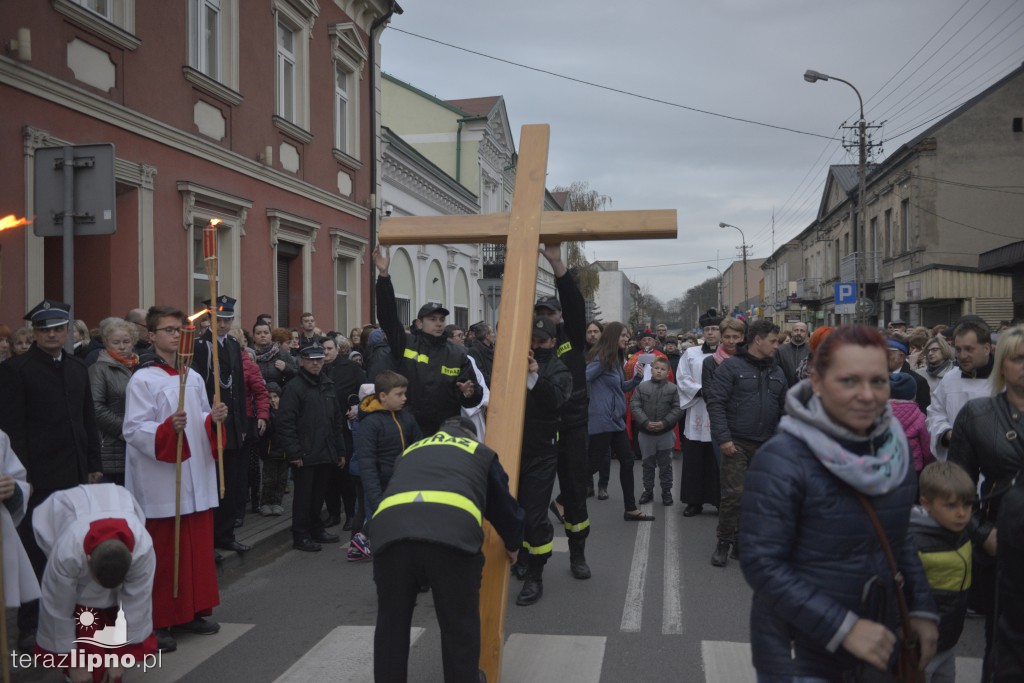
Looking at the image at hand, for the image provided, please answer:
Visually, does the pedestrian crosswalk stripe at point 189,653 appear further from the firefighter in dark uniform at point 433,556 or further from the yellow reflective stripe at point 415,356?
the yellow reflective stripe at point 415,356

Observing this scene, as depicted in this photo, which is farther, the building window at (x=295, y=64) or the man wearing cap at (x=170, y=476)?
the building window at (x=295, y=64)

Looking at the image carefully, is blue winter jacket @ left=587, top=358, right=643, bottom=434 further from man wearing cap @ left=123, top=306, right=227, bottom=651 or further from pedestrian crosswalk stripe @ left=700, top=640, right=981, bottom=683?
man wearing cap @ left=123, top=306, right=227, bottom=651

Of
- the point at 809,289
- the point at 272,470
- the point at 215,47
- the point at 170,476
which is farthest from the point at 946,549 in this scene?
the point at 809,289

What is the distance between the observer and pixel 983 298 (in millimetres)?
31906

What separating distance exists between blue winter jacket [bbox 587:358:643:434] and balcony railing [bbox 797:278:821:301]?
54876mm

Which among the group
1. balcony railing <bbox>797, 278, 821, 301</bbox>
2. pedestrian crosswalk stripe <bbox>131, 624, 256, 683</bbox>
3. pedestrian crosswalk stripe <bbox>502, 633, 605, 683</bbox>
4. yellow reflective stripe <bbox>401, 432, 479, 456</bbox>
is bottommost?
pedestrian crosswalk stripe <bbox>131, 624, 256, 683</bbox>

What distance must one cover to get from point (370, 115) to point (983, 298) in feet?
83.1

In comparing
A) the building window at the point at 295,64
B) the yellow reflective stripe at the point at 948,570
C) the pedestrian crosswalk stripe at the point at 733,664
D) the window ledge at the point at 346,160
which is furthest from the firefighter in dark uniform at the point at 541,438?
the window ledge at the point at 346,160

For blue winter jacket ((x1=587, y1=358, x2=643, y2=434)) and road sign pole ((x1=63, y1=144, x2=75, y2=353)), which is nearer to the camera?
road sign pole ((x1=63, y1=144, x2=75, y2=353))

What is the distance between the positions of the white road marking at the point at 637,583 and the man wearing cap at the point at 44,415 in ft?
12.1

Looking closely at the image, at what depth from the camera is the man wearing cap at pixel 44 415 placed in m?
5.08

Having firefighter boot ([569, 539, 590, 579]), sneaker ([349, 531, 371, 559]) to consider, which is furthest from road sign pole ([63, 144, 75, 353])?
firefighter boot ([569, 539, 590, 579])

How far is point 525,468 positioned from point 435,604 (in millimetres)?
2209

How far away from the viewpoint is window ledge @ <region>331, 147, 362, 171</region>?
16562 millimetres
